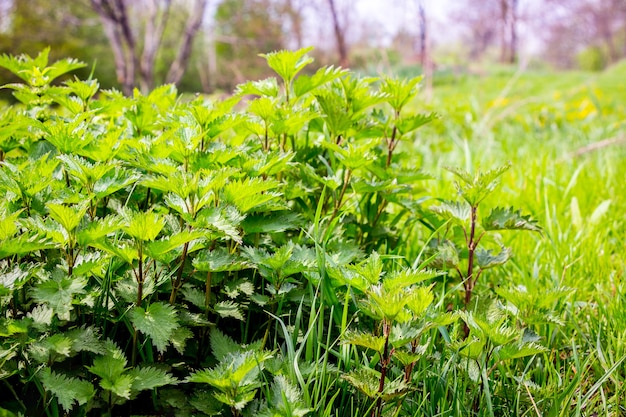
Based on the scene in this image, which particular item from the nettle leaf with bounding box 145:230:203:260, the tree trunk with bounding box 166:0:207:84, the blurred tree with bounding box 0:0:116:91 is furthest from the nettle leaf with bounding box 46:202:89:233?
the blurred tree with bounding box 0:0:116:91

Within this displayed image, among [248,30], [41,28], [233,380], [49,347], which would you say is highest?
[41,28]

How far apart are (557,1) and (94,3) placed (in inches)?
1221

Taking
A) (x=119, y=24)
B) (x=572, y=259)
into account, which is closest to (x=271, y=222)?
(x=572, y=259)

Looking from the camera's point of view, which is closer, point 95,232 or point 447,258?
point 95,232

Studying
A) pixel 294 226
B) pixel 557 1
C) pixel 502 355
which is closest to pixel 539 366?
pixel 502 355

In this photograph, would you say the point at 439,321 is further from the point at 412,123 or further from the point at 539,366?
the point at 412,123

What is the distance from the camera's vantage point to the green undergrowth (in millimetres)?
814

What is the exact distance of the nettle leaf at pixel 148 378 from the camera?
2.66ft

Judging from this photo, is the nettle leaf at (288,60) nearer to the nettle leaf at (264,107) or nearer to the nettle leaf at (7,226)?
the nettle leaf at (264,107)

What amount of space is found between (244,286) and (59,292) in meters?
0.33

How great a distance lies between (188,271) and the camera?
1.00 m

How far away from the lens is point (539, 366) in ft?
3.68

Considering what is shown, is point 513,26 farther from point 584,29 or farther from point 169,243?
point 584,29

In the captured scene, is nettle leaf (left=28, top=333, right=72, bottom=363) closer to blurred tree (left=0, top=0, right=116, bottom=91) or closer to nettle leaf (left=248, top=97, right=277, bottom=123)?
nettle leaf (left=248, top=97, right=277, bottom=123)
